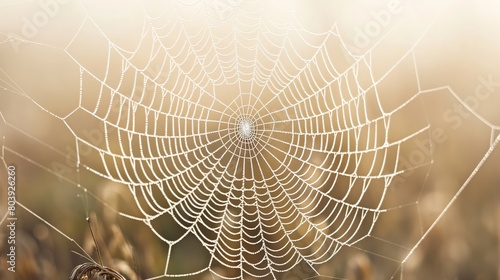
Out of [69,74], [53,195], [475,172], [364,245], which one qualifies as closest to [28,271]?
[53,195]

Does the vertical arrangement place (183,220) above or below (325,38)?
below

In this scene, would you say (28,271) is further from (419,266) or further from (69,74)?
(419,266)

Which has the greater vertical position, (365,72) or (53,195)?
(365,72)

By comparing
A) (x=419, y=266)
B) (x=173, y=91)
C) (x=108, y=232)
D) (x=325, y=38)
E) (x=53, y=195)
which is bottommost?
(x=419, y=266)

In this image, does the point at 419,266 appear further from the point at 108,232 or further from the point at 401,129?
the point at 108,232

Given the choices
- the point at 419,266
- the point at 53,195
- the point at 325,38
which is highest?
the point at 325,38

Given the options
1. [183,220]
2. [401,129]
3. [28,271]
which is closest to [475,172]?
[401,129]
